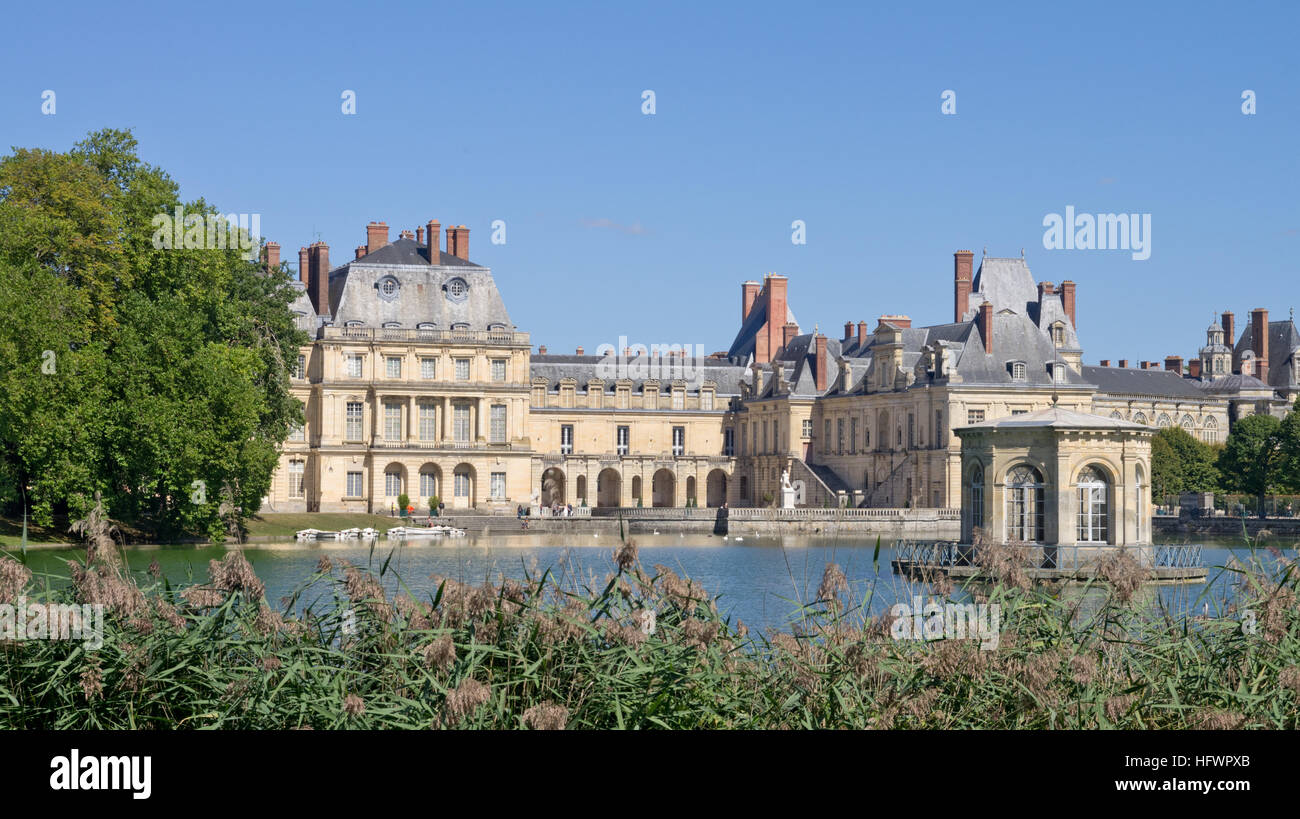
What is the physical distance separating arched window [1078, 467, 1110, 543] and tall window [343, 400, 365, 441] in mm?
41160

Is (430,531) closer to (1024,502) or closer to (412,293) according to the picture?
(412,293)

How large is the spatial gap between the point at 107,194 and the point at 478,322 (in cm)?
2996

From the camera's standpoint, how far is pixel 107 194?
135 feet

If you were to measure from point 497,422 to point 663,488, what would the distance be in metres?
15.1

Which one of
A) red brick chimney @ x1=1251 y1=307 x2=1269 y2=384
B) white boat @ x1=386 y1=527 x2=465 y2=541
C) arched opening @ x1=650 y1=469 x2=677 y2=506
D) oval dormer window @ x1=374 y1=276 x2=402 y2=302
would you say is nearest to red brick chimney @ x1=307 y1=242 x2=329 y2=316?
oval dormer window @ x1=374 y1=276 x2=402 y2=302

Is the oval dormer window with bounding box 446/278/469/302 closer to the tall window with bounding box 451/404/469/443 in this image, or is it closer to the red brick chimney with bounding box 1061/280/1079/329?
the tall window with bounding box 451/404/469/443

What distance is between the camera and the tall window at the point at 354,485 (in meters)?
68.8

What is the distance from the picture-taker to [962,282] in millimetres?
77562

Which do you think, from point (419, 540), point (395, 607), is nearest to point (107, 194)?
point (419, 540)

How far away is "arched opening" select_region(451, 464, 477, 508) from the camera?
6950 cm

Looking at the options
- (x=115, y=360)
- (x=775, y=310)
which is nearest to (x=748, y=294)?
(x=775, y=310)

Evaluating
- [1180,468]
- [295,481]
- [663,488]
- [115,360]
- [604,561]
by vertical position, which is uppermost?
[115,360]
